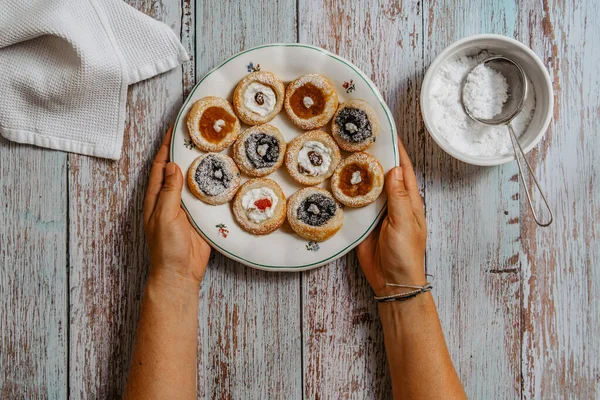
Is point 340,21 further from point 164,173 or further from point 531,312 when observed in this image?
point 531,312

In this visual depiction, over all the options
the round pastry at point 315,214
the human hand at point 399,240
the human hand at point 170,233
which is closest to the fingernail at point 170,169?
the human hand at point 170,233

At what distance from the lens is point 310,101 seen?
54.8 inches

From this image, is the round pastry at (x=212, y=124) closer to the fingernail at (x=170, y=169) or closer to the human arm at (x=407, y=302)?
the fingernail at (x=170, y=169)

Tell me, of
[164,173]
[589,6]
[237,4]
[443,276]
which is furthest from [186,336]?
[589,6]

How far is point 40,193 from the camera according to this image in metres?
1.50

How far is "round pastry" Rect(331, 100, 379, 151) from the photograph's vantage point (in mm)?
1365

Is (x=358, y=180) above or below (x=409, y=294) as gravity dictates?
above

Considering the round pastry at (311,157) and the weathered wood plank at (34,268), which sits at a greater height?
the round pastry at (311,157)

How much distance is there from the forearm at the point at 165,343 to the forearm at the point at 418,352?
59 cm

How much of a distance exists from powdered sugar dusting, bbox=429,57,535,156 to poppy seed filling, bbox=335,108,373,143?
0.65ft

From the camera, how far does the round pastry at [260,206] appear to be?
1.39m

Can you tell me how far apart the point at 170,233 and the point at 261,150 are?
35 centimetres

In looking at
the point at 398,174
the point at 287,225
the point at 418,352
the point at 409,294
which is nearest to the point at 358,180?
the point at 398,174

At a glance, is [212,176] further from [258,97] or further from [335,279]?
[335,279]
